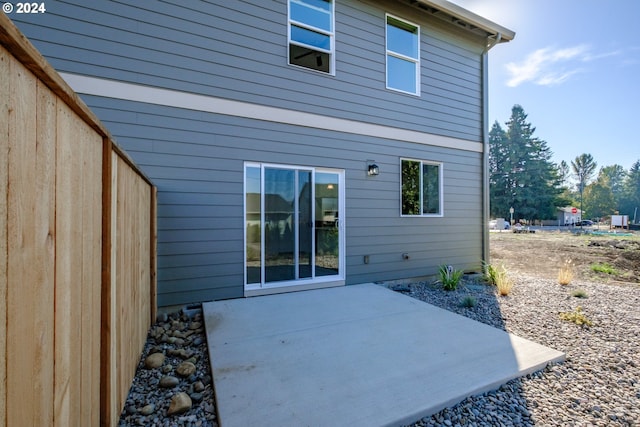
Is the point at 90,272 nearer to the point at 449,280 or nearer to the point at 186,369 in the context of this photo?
the point at 186,369

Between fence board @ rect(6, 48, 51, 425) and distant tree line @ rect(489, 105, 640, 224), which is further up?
distant tree line @ rect(489, 105, 640, 224)

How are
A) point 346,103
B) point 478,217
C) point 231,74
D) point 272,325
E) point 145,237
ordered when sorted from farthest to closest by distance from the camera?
point 478,217 < point 346,103 < point 231,74 < point 272,325 < point 145,237

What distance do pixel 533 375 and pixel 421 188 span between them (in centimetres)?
404

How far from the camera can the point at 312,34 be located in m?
4.89

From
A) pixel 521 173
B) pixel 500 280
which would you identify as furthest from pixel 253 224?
pixel 521 173

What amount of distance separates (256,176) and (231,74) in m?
1.50

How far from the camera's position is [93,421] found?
140 centimetres

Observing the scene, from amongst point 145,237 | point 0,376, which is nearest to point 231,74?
point 145,237

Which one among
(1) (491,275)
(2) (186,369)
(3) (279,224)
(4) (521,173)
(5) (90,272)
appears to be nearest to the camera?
(5) (90,272)

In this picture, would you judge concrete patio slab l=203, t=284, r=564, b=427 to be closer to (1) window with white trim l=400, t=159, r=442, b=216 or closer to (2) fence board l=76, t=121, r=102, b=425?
(2) fence board l=76, t=121, r=102, b=425

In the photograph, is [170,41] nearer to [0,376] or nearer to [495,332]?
[0,376]

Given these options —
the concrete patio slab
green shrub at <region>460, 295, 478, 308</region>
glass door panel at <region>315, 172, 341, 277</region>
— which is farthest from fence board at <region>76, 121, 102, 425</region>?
green shrub at <region>460, 295, 478, 308</region>

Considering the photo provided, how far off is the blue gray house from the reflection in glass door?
2 centimetres

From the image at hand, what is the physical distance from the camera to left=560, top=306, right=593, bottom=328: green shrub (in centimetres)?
355
